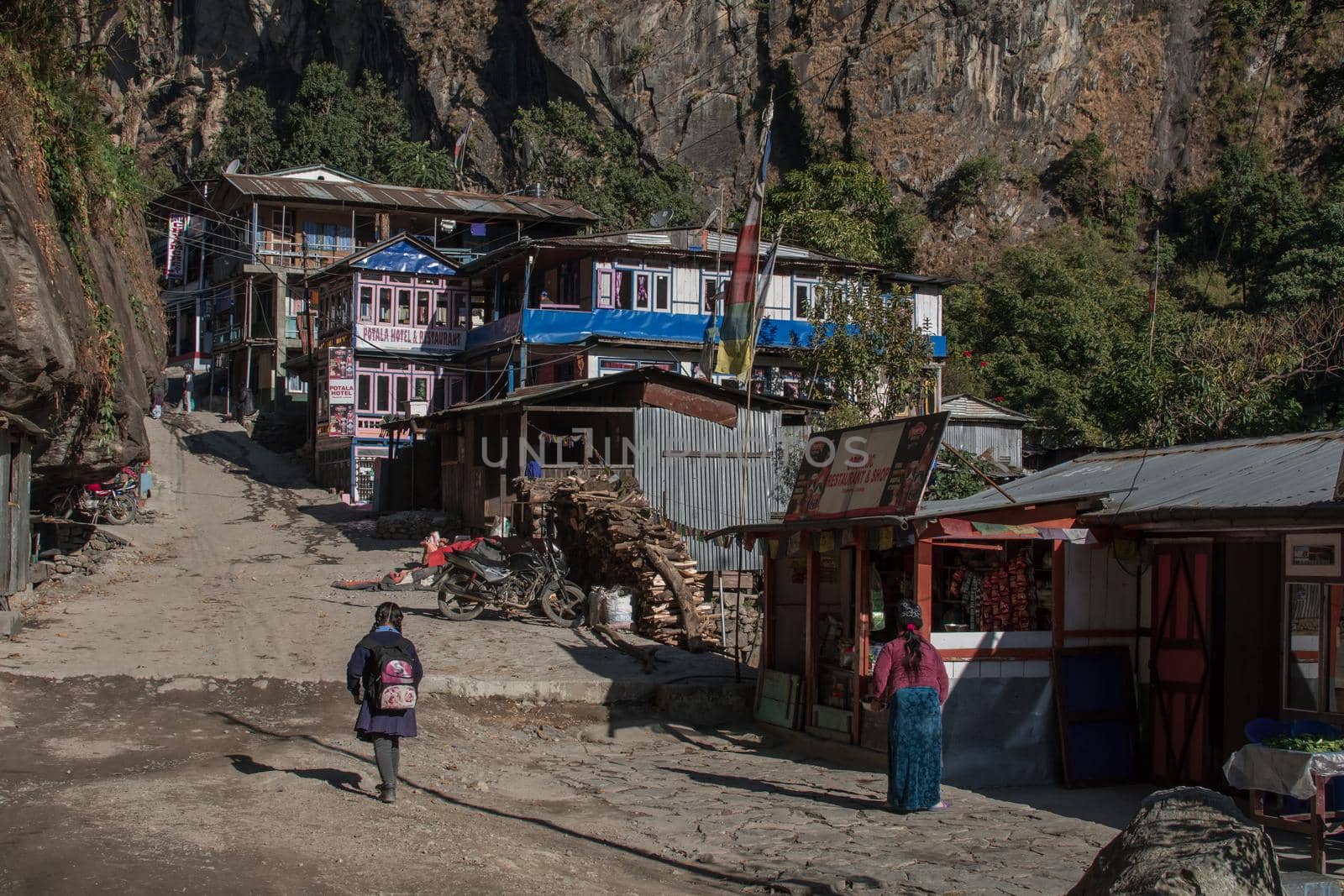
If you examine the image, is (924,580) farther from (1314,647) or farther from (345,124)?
(345,124)

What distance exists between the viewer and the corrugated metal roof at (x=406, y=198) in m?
48.1

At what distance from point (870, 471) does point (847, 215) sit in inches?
1386

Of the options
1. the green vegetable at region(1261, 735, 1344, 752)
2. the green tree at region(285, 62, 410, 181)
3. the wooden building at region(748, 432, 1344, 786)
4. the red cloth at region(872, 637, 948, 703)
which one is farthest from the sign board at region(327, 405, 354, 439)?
the green vegetable at region(1261, 735, 1344, 752)

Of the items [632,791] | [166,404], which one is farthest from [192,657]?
[166,404]

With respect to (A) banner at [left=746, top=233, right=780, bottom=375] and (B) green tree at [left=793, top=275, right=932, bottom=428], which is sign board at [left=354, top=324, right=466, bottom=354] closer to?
(B) green tree at [left=793, top=275, right=932, bottom=428]

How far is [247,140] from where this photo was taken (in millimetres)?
61344

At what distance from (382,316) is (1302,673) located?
106 feet

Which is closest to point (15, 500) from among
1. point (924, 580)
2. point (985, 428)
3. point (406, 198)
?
point (924, 580)

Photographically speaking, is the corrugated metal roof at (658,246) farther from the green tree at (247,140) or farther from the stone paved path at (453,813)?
the green tree at (247,140)

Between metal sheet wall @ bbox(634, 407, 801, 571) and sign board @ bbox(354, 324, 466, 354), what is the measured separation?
17.0 metres

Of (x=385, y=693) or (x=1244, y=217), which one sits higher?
(x=1244, y=217)

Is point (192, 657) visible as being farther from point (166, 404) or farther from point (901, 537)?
point (166, 404)

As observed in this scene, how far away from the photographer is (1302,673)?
9.93 meters

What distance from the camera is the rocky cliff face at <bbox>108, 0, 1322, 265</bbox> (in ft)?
190
